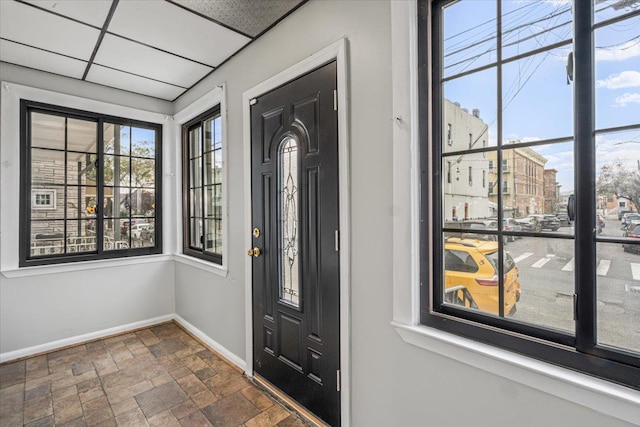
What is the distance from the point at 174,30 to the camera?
217 centimetres

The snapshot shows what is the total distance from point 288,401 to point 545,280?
1766mm

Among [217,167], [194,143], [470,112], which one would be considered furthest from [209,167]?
[470,112]

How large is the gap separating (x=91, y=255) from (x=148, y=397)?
1.78m

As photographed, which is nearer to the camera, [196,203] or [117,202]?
[117,202]

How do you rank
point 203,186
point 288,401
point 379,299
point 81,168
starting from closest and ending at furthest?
point 379,299 → point 288,401 → point 81,168 → point 203,186

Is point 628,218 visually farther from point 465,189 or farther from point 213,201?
point 213,201

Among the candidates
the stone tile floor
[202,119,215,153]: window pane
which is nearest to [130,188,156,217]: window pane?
[202,119,215,153]: window pane

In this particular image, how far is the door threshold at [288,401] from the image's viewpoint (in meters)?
1.88

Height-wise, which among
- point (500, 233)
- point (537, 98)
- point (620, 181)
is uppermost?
point (537, 98)

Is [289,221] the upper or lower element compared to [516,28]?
lower

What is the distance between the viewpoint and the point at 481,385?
1.20 m

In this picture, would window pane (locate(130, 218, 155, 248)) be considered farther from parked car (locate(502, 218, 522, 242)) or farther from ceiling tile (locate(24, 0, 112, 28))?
parked car (locate(502, 218, 522, 242))

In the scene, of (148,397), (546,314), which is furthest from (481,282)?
(148,397)

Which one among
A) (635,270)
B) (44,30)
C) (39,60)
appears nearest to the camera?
(635,270)
